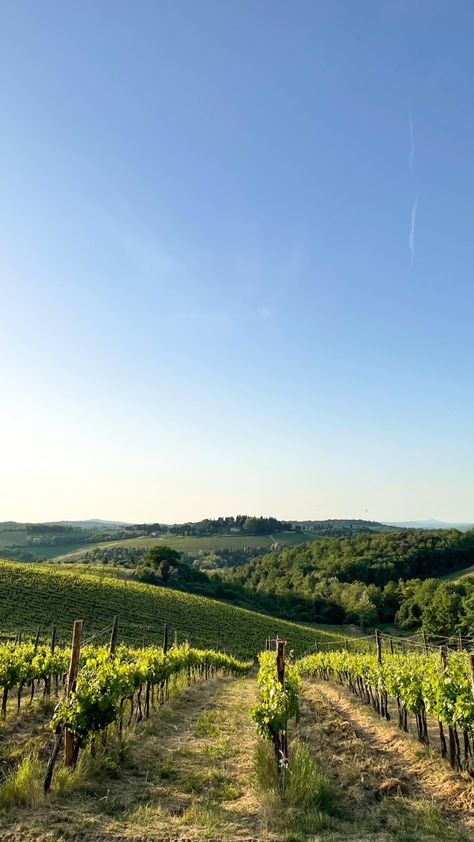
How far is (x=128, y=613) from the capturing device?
4809 cm

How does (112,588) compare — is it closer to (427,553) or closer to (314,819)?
(314,819)

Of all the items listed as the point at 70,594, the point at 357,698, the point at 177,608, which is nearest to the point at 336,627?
the point at 177,608

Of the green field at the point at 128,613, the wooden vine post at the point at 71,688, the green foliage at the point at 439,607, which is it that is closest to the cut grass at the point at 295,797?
the wooden vine post at the point at 71,688

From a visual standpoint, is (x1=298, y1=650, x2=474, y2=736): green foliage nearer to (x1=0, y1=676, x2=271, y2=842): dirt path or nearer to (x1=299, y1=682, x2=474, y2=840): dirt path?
(x1=299, y1=682, x2=474, y2=840): dirt path

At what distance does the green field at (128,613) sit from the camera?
4116cm

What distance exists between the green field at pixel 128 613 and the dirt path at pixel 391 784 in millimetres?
30274

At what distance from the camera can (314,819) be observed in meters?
6.16

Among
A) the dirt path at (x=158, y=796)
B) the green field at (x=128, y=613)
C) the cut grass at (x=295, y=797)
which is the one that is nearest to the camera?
the dirt path at (x=158, y=796)

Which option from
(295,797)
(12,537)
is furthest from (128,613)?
(12,537)

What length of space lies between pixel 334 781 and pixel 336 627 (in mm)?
79829

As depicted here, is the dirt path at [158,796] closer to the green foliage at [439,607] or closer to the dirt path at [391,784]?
the dirt path at [391,784]

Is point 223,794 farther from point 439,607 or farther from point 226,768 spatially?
point 439,607

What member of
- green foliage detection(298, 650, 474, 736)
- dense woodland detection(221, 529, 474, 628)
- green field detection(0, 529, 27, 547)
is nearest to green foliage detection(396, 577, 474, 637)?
dense woodland detection(221, 529, 474, 628)

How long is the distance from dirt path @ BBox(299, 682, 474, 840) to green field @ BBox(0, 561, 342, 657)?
99.3 feet
